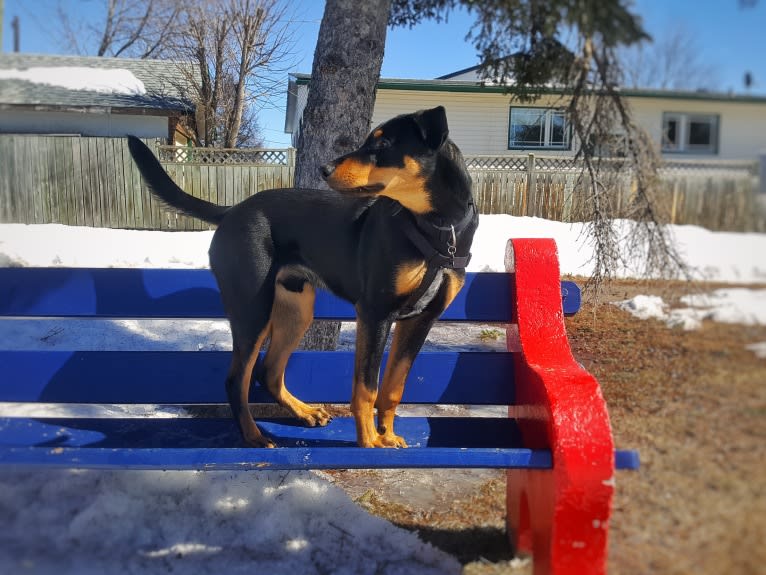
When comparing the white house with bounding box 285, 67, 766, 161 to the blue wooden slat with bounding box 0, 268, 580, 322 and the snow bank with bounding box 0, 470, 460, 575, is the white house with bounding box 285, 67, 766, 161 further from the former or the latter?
the snow bank with bounding box 0, 470, 460, 575

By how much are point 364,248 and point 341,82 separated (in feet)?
1.93

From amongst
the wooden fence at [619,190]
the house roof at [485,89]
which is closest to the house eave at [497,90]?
the house roof at [485,89]

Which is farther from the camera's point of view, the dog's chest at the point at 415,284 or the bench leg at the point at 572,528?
the dog's chest at the point at 415,284

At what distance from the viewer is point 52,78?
1683 millimetres

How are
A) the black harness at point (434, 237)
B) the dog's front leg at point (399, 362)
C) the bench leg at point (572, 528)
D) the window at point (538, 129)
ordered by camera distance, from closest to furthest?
the window at point (538, 129), the bench leg at point (572, 528), the black harness at point (434, 237), the dog's front leg at point (399, 362)

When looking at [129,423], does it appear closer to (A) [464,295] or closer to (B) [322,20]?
(A) [464,295]

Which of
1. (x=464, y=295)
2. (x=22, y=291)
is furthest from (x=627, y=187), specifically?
(x=22, y=291)

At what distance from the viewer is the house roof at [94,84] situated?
5.31 ft

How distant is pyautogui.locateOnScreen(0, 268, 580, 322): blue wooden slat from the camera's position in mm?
2318

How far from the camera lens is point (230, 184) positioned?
7.43ft

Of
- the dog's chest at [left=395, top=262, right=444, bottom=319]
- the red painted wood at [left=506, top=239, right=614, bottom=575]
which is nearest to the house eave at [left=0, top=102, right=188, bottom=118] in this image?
the dog's chest at [left=395, top=262, right=444, bottom=319]

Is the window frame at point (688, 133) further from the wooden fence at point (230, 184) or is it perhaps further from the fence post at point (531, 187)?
the fence post at point (531, 187)

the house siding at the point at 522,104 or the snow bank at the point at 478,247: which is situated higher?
the house siding at the point at 522,104

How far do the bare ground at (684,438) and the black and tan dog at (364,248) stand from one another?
1.67 feet
